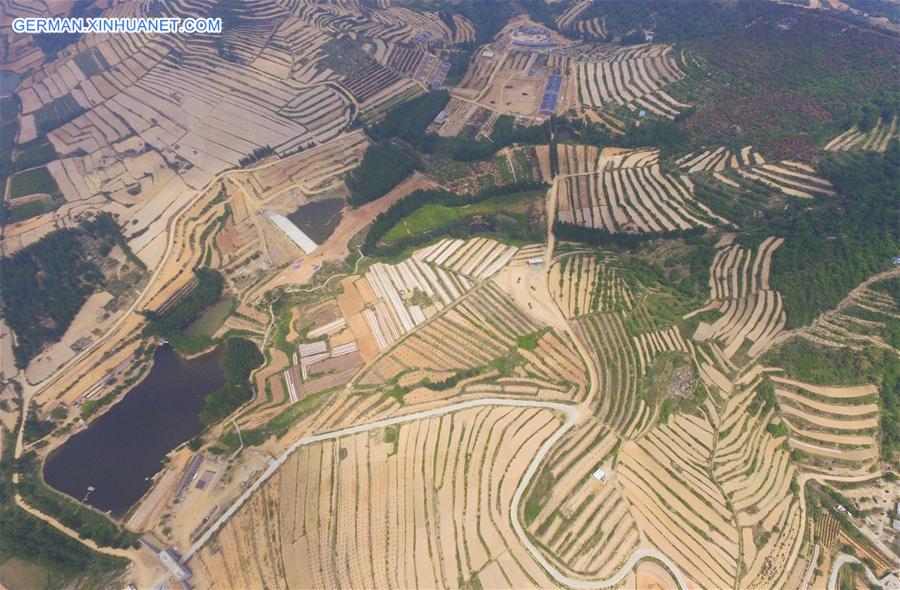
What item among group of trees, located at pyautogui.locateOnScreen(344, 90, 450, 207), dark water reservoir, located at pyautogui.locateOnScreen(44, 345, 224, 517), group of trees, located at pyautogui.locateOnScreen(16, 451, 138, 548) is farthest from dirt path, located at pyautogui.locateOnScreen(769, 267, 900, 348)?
group of trees, located at pyautogui.locateOnScreen(16, 451, 138, 548)

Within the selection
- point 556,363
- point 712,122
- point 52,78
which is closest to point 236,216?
point 556,363

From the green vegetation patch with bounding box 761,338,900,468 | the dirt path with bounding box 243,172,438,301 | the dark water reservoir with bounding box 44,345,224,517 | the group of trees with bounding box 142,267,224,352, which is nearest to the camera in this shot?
the green vegetation patch with bounding box 761,338,900,468

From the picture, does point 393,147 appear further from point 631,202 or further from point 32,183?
point 32,183

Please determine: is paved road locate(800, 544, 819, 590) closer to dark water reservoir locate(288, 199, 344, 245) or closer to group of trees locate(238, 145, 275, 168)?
dark water reservoir locate(288, 199, 344, 245)

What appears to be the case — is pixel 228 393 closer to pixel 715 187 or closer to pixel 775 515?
pixel 775 515

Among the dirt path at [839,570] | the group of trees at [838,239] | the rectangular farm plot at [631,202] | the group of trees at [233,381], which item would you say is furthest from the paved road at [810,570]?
the group of trees at [233,381]

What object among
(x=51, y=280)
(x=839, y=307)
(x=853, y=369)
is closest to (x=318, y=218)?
(x=51, y=280)

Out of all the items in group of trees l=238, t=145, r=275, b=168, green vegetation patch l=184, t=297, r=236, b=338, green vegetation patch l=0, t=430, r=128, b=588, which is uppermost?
group of trees l=238, t=145, r=275, b=168
